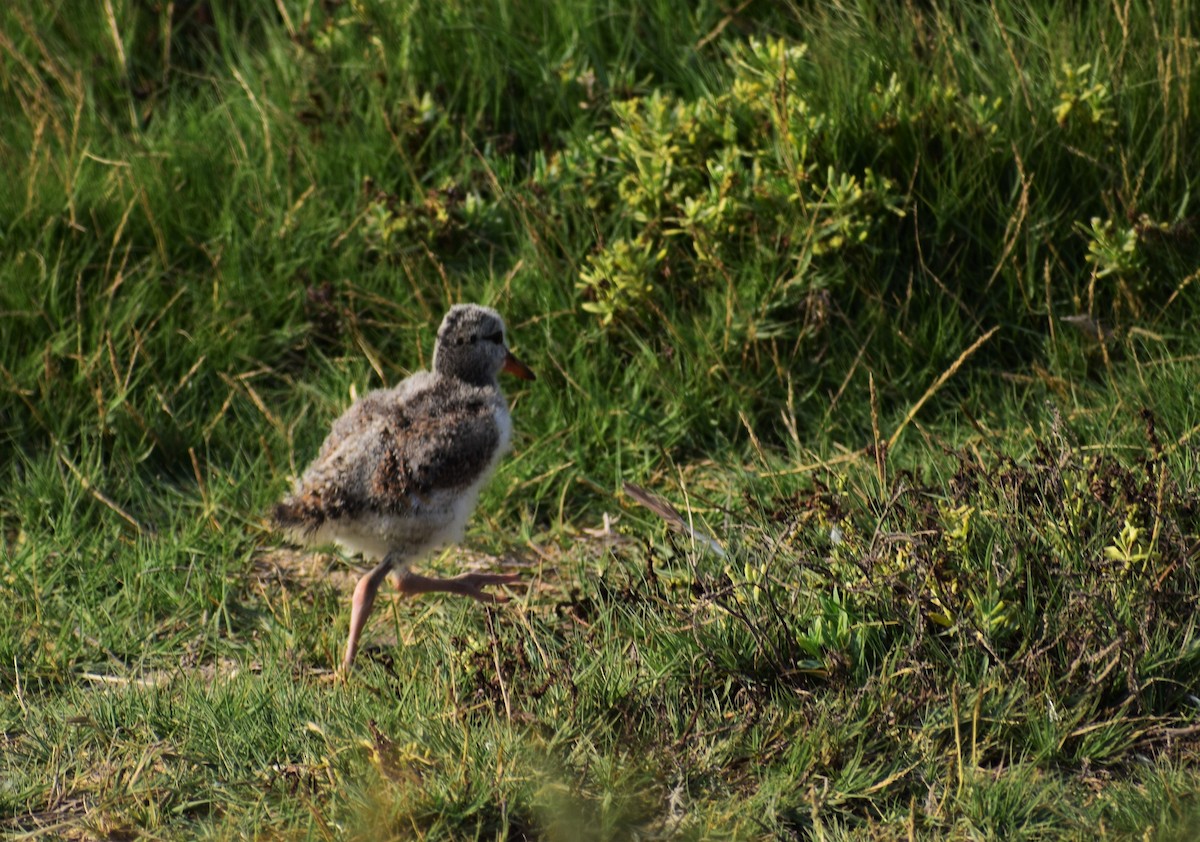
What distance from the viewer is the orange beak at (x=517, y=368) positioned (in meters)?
5.39

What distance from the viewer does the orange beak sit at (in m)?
5.39

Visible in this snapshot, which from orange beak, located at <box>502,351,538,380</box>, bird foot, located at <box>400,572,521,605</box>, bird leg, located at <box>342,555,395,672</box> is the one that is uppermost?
orange beak, located at <box>502,351,538,380</box>

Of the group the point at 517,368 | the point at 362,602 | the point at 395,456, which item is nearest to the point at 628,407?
the point at 517,368

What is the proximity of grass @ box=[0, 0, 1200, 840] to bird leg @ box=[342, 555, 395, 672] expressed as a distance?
13 cm

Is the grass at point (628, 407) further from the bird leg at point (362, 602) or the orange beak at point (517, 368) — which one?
the orange beak at point (517, 368)

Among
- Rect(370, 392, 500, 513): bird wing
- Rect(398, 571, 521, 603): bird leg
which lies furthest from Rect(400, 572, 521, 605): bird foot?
Rect(370, 392, 500, 513): bird wing

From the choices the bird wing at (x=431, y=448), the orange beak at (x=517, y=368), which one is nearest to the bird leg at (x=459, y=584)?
the bird wing at (x=431, y=448)

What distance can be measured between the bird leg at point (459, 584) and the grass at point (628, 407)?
3.8 inches

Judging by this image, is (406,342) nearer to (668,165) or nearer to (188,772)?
(668,165)

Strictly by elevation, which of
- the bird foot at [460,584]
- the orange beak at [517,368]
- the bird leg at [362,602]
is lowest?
the bird foot at [460,584]

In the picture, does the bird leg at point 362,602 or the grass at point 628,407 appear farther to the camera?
the bird leg at point 362,602

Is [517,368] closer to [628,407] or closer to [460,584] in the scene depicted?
[628,407]

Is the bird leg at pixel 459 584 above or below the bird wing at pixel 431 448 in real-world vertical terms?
below

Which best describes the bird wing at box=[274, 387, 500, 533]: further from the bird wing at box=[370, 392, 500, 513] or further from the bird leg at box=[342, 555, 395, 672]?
the bird leg at box=[342, 555, 395, 672]
